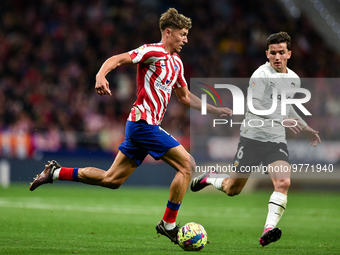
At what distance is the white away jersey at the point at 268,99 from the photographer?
6273 mm

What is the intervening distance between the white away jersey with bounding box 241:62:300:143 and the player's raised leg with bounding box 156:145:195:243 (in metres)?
0.97

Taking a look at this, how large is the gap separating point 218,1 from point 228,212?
484 inches

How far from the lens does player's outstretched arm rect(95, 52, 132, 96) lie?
5305 mm

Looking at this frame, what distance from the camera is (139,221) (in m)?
8.77

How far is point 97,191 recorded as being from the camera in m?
14.9

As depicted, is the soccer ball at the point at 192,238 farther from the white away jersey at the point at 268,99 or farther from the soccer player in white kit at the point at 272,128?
the white away jersey at the point at 268,99

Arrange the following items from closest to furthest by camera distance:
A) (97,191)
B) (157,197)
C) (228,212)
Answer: (228,212), (157,197), (97,191)

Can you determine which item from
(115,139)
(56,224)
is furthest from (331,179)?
(56,224)

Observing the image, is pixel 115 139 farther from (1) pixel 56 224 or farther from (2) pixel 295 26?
(2) pixel 295 26

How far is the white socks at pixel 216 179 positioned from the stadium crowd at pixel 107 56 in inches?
326

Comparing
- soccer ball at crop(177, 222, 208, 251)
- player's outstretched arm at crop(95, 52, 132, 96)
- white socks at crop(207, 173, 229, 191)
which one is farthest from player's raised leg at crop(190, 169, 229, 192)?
player's outstretched arm at crop(95, 52, 132, 96)

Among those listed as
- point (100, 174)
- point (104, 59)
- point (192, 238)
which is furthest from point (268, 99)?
point (104, 59)

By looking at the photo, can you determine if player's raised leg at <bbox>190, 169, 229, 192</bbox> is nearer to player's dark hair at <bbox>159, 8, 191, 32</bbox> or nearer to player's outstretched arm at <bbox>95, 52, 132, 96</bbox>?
player's dark hair at <bbox>159, 8, 191, 32</bbox>

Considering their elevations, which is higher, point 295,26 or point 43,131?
point 295,26
